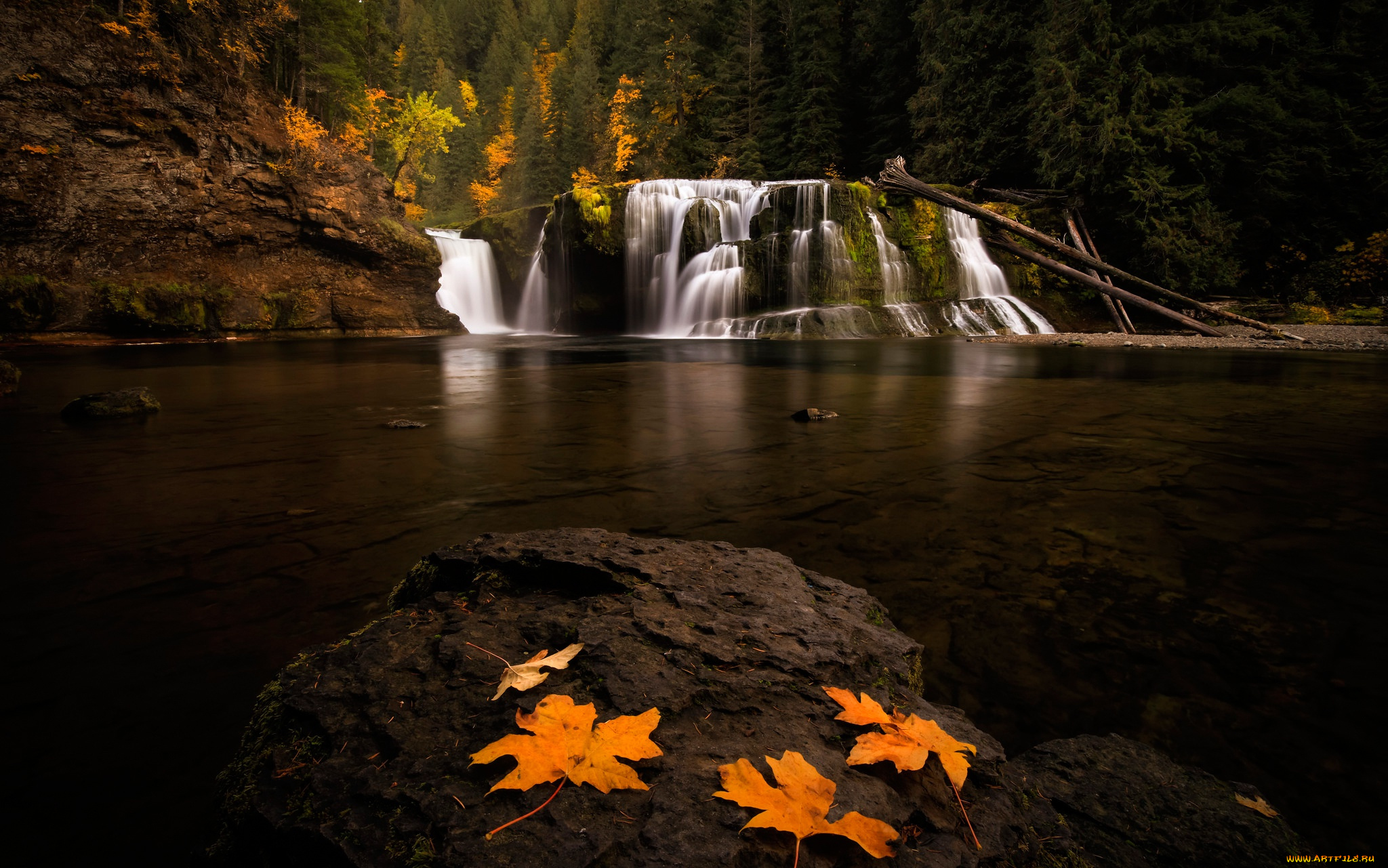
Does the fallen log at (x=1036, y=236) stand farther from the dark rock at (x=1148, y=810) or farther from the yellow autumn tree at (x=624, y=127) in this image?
the yellow autumn tree at (x=624, y=127)

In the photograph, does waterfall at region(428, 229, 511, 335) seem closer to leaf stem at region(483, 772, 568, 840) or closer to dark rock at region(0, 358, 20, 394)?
dark rock at region(0, 358, 20, 394)

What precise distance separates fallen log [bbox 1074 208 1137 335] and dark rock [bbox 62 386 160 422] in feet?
69.2

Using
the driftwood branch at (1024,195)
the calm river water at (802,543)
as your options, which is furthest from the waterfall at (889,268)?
the calm river water at (802,543)

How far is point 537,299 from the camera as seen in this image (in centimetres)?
2503

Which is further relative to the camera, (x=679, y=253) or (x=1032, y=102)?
(x=679, y=253)

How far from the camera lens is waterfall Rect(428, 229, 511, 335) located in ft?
84.3

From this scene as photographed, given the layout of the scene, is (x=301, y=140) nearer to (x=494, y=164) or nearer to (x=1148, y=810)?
(x=1148, y=810)

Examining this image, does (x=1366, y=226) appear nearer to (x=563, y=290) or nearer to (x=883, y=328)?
(x=883, y=328)

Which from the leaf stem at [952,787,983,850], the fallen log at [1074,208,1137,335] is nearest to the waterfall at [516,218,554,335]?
the fallen log at [1074,208,1137,335]

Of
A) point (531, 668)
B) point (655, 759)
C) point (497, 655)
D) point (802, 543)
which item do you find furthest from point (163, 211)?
point (655, 759)

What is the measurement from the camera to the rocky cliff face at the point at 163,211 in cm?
1438

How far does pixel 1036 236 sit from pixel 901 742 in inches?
713

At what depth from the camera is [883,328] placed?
17.8 meters

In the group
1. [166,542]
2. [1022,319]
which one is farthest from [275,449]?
[1022,319]
